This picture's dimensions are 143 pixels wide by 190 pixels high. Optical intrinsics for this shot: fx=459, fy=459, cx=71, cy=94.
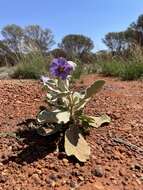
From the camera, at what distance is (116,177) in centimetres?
331

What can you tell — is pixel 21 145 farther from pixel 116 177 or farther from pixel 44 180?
pixel 116 177

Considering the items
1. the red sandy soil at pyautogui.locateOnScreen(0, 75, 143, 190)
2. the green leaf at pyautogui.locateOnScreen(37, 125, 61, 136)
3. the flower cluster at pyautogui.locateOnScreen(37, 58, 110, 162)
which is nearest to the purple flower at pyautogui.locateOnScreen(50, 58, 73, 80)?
the flower cluster at pyautogui.locateOnScreen(37, 58, 110, 162)

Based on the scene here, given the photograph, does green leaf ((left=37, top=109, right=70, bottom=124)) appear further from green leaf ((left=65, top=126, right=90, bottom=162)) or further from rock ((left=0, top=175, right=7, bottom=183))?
rock ((left=0, top=175, right=7, bottom=183))

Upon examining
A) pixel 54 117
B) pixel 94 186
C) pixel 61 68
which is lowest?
pixel 94 186

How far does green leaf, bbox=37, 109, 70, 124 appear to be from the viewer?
11.9ft

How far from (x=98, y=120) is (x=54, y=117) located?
0.46 m

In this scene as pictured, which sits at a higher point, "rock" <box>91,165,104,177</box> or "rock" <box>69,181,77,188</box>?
"rock" <box>91,165,104,177</box>

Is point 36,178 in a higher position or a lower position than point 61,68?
lower

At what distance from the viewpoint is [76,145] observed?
3.54 m

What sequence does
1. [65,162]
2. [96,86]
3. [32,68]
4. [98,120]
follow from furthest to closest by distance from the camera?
[32,68], [98,120], [96,86], [65,162]

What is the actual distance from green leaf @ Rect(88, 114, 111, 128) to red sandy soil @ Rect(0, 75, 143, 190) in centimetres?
6

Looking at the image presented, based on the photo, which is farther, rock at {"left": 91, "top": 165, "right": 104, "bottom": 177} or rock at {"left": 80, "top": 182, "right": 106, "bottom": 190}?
rock at {"left": 91, "top": 165, "right": 104, "bottom": 177}

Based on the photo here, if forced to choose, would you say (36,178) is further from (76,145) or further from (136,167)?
(136,167)

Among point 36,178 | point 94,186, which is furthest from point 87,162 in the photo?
point 36,178
